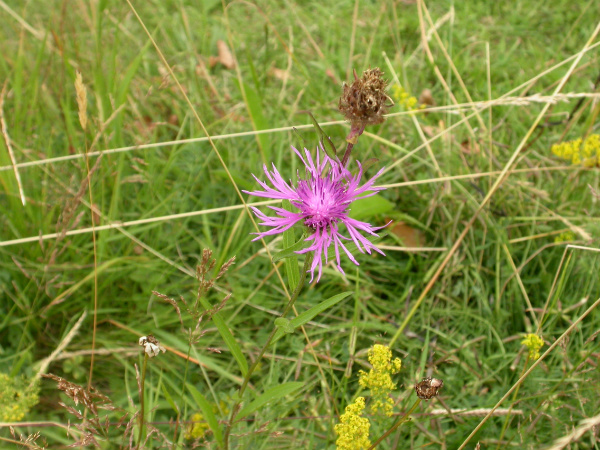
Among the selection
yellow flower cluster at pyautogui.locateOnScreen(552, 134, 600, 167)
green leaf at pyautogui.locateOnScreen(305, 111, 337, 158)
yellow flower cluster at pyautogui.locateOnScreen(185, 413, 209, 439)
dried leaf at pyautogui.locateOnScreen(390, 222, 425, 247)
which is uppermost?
green leaf at pyautogui.locateOnScreen(305, 111, 337, 158)

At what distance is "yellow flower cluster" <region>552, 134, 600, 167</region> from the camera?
2113 mm

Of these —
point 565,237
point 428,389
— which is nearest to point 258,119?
point 565,237

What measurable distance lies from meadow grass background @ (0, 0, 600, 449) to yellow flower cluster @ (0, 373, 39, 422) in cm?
7

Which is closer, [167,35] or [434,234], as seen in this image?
[434,234]

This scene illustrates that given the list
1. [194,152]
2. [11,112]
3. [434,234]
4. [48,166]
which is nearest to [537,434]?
[434,234]

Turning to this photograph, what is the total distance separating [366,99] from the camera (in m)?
1.14

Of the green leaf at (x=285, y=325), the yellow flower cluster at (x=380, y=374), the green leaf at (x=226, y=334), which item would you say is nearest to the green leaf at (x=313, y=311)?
the green leaf at (x=285, y=325)

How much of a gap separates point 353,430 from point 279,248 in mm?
867

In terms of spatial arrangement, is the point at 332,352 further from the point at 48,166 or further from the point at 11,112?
the point at 11,112

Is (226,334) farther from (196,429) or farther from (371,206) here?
(371,206)

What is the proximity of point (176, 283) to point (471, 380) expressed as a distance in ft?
3.69

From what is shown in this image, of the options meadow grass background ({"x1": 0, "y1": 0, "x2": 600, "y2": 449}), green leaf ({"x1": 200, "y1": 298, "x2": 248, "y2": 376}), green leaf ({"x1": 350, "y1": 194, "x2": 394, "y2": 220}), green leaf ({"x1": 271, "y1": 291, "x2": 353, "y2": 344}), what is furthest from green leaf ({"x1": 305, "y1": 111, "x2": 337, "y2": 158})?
green leaf ({"x1": 350, "y1": 194, "x2": 394, "y2": 220})

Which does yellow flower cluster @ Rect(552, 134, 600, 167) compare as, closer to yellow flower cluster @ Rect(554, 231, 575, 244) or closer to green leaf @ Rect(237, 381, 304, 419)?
yellow flower cluster @ Rect(554, 231, 575, 244)

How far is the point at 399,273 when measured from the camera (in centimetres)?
222
